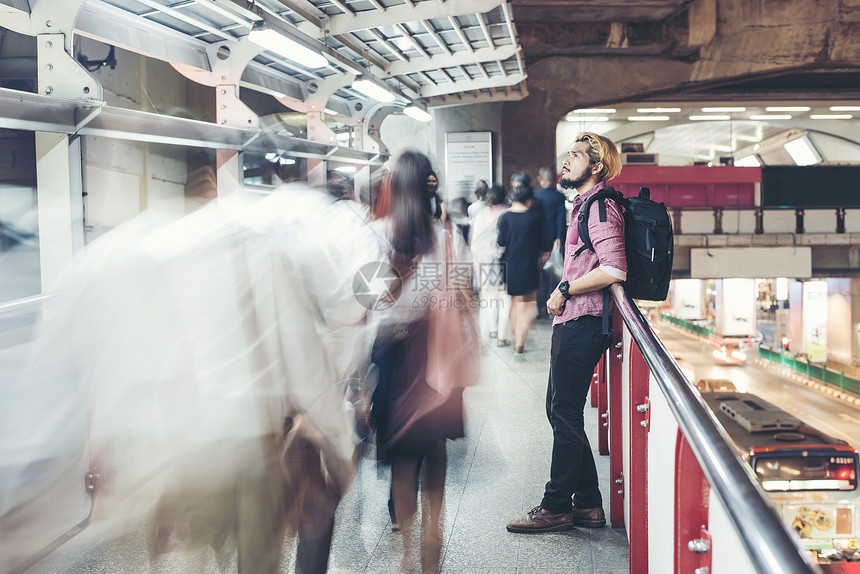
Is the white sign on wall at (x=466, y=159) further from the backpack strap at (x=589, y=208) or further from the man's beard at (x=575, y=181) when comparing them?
the backpack strap at (x=589, y=208)

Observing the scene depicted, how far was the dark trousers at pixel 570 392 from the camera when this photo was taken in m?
2.70

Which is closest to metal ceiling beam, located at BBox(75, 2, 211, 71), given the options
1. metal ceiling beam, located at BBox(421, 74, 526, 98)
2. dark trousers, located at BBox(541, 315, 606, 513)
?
dark trousers, located at BBox(541, 315, 606, 513)

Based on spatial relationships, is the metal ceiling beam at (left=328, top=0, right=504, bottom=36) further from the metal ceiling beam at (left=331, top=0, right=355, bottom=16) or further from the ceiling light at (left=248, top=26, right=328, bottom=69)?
the ceiling light at (left=248, top=26, right=328, bottom=69)

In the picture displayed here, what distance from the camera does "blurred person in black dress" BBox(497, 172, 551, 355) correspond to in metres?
6.29

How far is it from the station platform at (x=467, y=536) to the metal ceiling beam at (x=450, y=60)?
3.61 metres

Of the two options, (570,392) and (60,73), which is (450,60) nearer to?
(60,73)

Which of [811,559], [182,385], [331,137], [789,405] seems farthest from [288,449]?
[789,405]

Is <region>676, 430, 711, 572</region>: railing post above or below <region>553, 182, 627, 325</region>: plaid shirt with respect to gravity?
below

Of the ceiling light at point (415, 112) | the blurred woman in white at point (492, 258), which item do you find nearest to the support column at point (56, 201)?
the blurred woman in white at point (492, 258)

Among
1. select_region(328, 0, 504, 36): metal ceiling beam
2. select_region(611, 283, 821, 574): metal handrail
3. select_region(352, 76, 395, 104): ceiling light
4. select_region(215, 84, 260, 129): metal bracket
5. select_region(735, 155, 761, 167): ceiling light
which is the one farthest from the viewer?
select_region(735, 155, 761, 167): ceiling light

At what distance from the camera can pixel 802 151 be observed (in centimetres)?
2672

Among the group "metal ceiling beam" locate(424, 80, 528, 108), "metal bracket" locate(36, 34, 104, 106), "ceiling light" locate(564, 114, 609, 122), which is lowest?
"metal bracket" locate(36, 34, 104, 106)

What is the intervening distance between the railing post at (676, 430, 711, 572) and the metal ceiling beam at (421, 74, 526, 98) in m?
6.52

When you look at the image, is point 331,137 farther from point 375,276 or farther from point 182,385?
point 182,385
